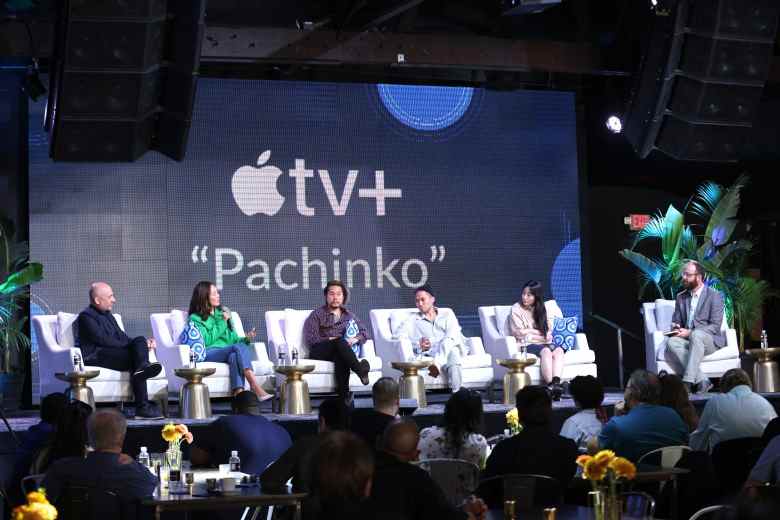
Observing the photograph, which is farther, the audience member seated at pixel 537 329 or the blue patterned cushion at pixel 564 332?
the blue patterned cushion at pixel 564 332

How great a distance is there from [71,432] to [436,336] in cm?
532

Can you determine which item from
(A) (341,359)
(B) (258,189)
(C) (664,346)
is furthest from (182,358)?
(C) (664,346)

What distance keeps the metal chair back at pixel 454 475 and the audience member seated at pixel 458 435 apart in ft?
0.84

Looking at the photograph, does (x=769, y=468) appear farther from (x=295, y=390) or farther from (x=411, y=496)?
(x=295, y=390)

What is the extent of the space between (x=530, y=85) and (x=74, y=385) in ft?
18.0

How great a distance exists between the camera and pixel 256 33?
1025 cm

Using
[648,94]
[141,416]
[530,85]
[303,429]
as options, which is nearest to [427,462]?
[303,429]

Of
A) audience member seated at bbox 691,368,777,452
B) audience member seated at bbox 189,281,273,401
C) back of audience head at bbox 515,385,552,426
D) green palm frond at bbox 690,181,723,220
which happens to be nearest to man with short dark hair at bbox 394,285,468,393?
audience member seated at bbox 189,281,273,401

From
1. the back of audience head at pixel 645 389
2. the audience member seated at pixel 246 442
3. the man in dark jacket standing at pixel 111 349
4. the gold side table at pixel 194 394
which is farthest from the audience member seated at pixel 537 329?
the audience member seated at pixel 246 442

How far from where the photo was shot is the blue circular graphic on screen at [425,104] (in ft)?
36.8

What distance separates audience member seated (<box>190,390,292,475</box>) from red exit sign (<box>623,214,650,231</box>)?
7160mm

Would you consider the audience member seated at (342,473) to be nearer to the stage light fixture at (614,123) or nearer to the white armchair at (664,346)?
the white armchair at (664,346)

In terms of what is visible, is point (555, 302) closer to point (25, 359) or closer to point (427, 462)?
point (25, 359)

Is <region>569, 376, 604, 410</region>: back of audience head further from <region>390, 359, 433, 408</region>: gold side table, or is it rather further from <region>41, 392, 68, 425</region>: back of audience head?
<region>390, 359, 433, 408</region>: gold side table
